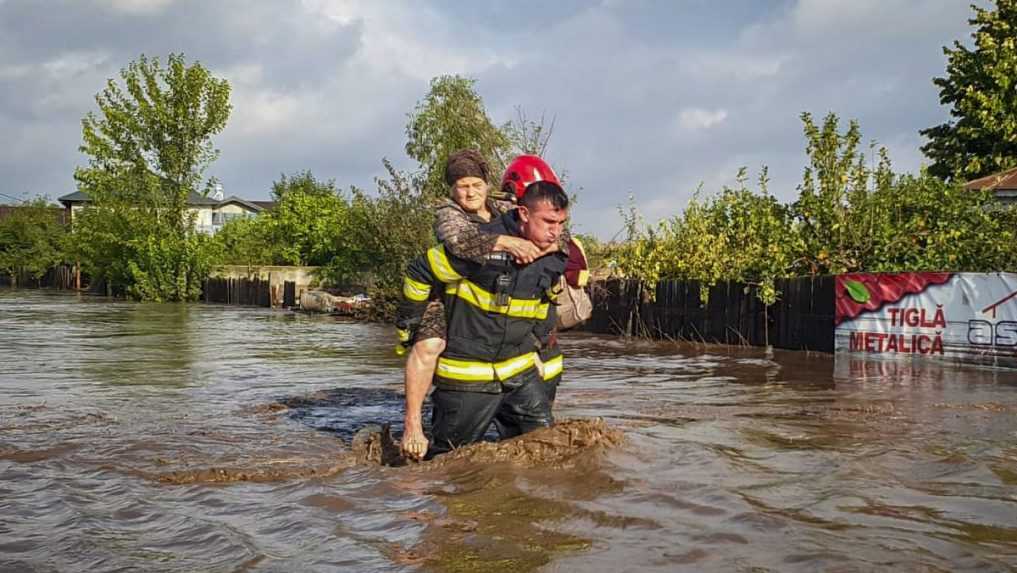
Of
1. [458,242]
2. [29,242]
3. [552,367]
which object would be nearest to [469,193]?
[458,242]

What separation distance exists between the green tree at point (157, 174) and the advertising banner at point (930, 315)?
131 ft

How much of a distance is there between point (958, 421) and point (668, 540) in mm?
4739

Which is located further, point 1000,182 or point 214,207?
point 214,207

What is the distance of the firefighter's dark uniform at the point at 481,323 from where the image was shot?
18.3 ft

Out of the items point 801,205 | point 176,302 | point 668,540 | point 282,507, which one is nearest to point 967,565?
point 668,540

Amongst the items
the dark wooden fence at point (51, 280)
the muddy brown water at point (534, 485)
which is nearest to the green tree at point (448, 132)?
the muddy brown water at point (534, 485)

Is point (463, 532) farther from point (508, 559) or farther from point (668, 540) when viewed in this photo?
point (668, 540)

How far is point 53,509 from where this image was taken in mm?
5238

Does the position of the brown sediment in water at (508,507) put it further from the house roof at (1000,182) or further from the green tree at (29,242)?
the green tree at (29,242)

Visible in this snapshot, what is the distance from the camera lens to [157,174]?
1991 inches

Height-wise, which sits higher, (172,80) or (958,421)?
(172,80)

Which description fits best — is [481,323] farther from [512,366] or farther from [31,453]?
[31,453]

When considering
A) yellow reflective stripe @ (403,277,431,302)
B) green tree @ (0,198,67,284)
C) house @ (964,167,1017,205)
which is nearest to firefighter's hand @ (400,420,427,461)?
yellow reflective stripe @ (403,277,431,302)

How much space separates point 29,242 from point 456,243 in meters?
88.1
